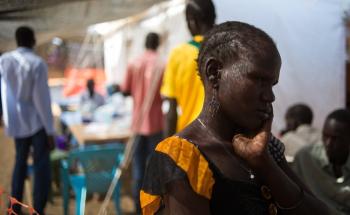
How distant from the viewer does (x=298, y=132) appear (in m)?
3.14

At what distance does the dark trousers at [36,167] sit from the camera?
3.53 metres

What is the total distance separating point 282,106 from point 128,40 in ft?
10.6

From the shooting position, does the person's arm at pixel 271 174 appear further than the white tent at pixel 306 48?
No

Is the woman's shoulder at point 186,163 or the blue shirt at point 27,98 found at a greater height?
the woman's shoulder at point 186,163

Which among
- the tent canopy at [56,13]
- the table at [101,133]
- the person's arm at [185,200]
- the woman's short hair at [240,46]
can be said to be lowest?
the table at [101,133]

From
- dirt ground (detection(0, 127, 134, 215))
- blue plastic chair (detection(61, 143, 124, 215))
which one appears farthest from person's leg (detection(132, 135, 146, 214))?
dirt ground (detection(0, 127, 134, 215))

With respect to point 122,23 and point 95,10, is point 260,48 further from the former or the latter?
point 122,23

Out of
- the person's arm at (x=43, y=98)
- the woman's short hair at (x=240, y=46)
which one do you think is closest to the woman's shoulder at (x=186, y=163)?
the woman's short hair at (x=240, y=46)

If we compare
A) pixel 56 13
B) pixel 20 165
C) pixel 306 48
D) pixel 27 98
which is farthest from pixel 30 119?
pixel 306 48

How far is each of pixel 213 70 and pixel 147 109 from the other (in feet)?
8.92

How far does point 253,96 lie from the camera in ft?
3.11

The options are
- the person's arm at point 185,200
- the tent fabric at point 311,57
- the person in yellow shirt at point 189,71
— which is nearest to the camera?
the person's arm at point 185,200

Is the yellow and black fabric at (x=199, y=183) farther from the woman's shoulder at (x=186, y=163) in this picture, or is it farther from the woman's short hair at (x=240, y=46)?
the woman's short hair at (x=240, y=46)

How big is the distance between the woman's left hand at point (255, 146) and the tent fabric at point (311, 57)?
280 cm
